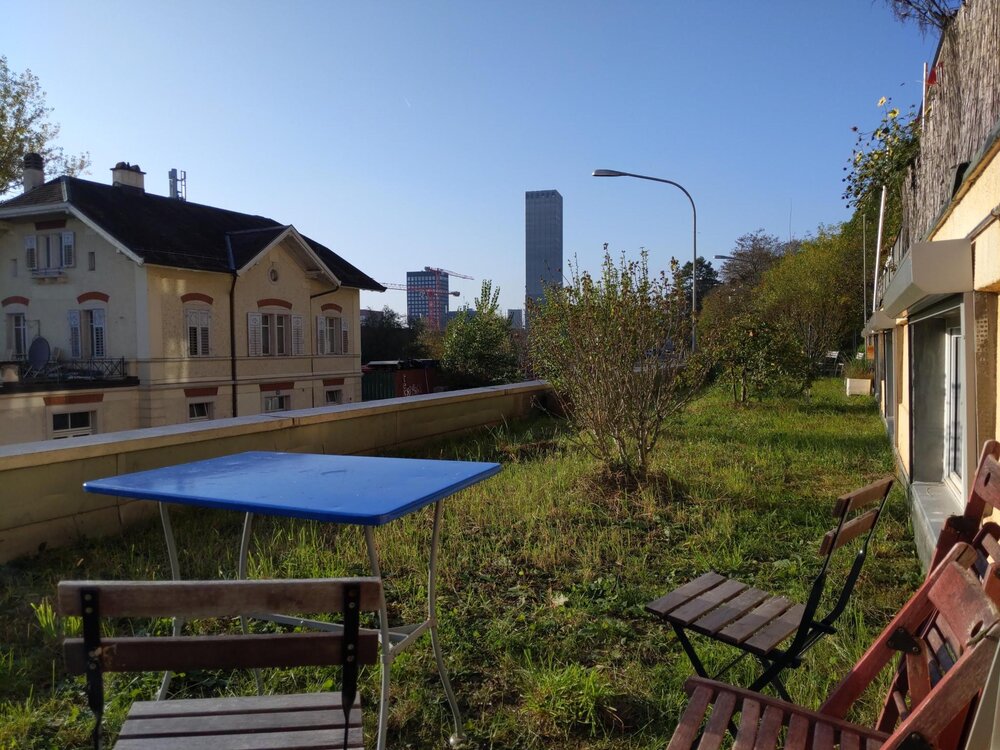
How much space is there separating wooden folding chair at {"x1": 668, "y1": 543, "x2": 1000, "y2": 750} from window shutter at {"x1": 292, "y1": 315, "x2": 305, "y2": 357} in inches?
1134

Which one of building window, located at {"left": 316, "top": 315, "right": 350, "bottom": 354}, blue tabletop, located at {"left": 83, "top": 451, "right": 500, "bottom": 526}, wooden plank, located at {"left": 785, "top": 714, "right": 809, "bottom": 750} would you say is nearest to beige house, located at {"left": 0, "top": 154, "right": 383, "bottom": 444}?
building window, located at {"left": 316, "top": 315, "right": 350, "bottom": 354}

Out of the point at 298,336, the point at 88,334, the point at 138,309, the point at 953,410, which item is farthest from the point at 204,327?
the point at 953,410

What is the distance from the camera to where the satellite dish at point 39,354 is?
2478cm

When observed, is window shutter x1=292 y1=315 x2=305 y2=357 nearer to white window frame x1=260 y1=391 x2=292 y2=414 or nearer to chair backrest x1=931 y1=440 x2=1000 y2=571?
white window frame x1=260 y1=391 x2=292 y2=414

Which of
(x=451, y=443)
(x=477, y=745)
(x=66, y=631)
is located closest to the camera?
(x=477, y=745)

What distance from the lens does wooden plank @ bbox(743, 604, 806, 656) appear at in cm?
289

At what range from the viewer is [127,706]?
131 inches

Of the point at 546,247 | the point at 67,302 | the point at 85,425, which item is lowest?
the point at 85,425

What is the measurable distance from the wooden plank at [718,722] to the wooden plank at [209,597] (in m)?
1.01

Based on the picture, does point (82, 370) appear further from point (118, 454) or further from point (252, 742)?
point (252, 742)

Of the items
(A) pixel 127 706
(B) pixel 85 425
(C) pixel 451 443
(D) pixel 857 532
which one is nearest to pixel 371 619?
(A) pixel 127 706

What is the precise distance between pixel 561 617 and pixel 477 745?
1274 mm

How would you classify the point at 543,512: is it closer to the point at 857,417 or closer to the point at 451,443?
the point at 451,443

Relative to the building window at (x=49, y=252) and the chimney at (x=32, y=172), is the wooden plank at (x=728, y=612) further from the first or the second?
the chimney at (x=32, y=172)
